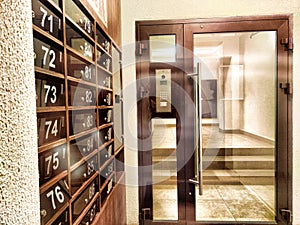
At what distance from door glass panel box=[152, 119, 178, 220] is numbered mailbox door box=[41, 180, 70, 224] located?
1.54 m

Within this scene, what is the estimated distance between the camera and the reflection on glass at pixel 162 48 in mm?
2469

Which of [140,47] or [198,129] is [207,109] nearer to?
[198,129]

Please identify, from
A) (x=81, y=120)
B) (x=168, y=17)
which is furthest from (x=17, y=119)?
(x=168, y=17)

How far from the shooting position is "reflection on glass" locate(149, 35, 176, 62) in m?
2.47

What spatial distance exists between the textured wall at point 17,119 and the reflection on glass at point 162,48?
6.30ft

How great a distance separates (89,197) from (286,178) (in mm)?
1941

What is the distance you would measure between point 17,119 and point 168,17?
2171 mm

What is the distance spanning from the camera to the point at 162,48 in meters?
2.49

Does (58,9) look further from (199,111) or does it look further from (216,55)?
(216,55)

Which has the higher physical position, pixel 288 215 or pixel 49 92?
pixel 49 92

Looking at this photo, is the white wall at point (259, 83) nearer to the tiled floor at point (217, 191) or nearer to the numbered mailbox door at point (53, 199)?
the tiled floor at point (217, 191)

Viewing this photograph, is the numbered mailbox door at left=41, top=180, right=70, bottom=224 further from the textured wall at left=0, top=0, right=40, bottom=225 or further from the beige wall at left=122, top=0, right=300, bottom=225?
the beige wall at left=122, top=0, right=300, bottom=225

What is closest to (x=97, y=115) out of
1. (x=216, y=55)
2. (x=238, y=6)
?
(x=216, y=55)

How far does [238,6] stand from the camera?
242 cm
